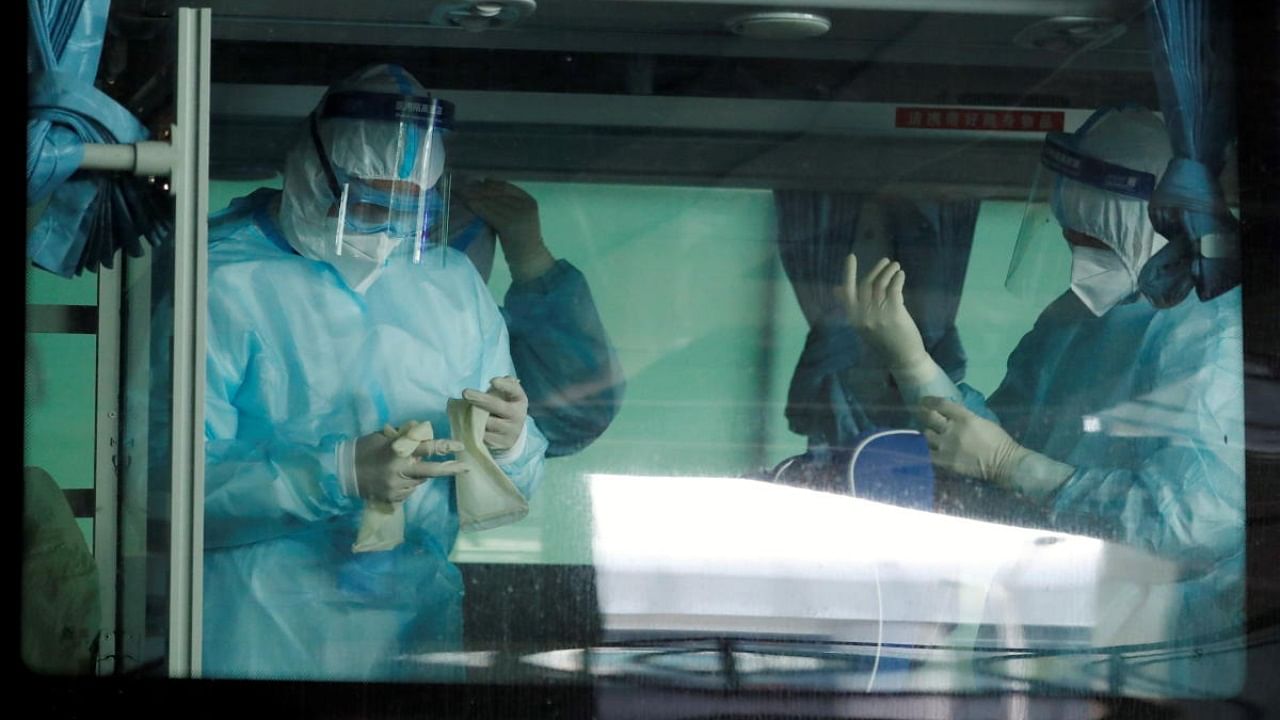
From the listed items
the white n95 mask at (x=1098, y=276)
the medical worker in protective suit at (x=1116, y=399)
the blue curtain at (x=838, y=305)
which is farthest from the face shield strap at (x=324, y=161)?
the white n95 mask at (x=1098, y=276)

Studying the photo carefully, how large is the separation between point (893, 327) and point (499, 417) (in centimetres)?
52

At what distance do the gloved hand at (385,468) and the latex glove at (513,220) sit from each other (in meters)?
0.26

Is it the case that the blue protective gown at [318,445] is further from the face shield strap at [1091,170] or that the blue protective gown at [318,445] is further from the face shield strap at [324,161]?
the face shield strap at [1091,170]

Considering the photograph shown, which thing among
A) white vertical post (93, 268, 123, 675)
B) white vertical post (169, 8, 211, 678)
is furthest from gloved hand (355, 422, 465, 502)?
white vertical post (93, 268, 123, 675)

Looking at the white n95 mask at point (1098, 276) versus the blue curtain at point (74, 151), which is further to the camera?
the white n95 mask at point (1098, 276)

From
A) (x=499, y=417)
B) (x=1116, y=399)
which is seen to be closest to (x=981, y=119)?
(x=1116, y=399)

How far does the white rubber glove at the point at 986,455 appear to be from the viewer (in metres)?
1.84

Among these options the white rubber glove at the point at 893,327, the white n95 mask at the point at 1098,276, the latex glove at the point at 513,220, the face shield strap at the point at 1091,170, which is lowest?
the white rubber glove at the point at 893,327

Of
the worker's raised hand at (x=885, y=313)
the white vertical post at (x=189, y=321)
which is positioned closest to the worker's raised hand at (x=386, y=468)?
the white vertical post at (x=189, y=321)

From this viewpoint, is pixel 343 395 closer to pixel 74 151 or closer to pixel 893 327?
pixel 74 151

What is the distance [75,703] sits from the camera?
1.77 metres

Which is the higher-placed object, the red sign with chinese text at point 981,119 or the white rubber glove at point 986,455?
the red sign with chinese text at point 981,119

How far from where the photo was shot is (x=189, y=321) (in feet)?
5.81

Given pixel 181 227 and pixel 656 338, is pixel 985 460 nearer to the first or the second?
pixel 656 338
